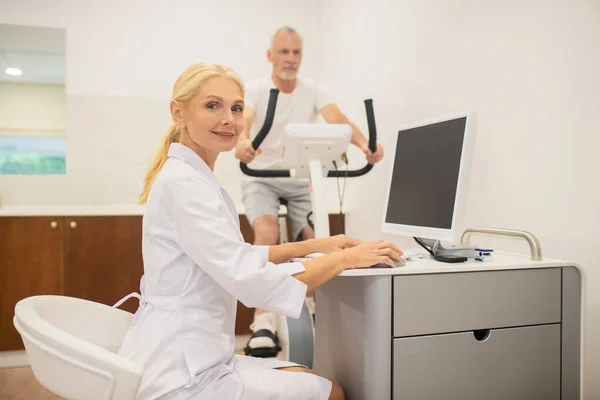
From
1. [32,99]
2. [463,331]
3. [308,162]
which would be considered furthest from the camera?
[32,99]

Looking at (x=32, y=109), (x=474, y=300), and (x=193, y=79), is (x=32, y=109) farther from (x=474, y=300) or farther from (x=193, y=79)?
(x=474, y=300)

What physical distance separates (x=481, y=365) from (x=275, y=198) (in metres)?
1.41

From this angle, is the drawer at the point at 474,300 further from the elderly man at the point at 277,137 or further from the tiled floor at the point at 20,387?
the tiled floor at the point at 20,387

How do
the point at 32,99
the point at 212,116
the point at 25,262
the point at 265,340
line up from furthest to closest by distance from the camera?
the point at 32,99
the point at 25,262
the point at 265,340
the point at 212,116

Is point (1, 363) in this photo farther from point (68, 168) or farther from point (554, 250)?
point (554, 250)

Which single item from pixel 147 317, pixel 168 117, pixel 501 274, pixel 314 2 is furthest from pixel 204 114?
pixel 314 2

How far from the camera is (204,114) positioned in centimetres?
126

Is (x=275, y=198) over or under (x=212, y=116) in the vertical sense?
under

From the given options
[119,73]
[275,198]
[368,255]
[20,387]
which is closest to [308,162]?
[275,198]

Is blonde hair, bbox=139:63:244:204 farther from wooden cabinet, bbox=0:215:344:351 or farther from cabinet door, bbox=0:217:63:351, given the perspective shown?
cabinet door, bbox=0:217:63:351

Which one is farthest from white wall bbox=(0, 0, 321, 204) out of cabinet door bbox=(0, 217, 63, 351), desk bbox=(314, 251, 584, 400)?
desk bbox=(314, 251, 584, 400)

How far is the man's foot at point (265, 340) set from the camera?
2.34 meters

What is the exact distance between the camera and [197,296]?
116 cm

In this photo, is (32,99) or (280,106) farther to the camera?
(32,99)
